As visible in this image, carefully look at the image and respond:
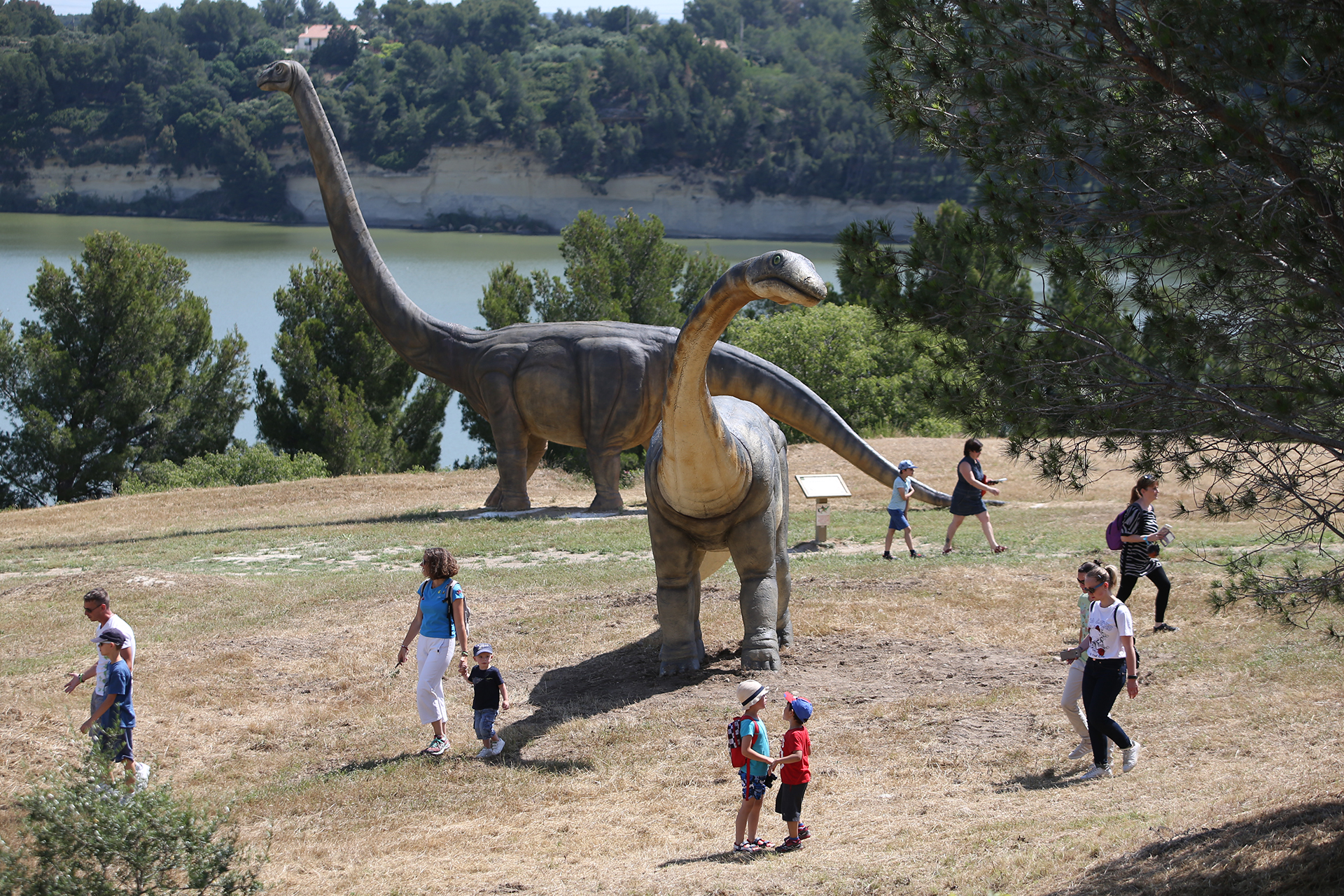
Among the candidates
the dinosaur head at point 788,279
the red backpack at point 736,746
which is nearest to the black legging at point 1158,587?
the dinosaur head at point 788,279

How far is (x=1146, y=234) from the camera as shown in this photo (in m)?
5.57

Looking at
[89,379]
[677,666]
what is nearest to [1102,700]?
[677,666]

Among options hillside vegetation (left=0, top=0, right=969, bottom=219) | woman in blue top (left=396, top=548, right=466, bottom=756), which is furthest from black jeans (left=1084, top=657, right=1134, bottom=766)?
hillside vegetation (left=0, top=0, right=969, bottom=219)

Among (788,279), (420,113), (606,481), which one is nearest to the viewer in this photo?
(788,279)

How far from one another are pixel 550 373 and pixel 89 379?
18010 mm

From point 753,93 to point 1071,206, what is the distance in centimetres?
9637

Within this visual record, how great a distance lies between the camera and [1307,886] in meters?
5.43

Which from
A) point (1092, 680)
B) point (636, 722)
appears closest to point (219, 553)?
point (636, 722)

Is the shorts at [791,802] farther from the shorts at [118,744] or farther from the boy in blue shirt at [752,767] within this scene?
the shorts at [118,744]

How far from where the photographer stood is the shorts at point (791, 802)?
6590mm

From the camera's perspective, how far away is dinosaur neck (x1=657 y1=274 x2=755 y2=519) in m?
8.02

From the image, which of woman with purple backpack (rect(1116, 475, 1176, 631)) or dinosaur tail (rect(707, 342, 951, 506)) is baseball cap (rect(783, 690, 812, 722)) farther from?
dinosaur tail (rect(707, 342, 951, 506))

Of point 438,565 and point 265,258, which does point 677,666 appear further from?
point 265,258

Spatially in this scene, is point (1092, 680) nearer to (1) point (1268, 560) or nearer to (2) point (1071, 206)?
(2) point (1071, 206)
